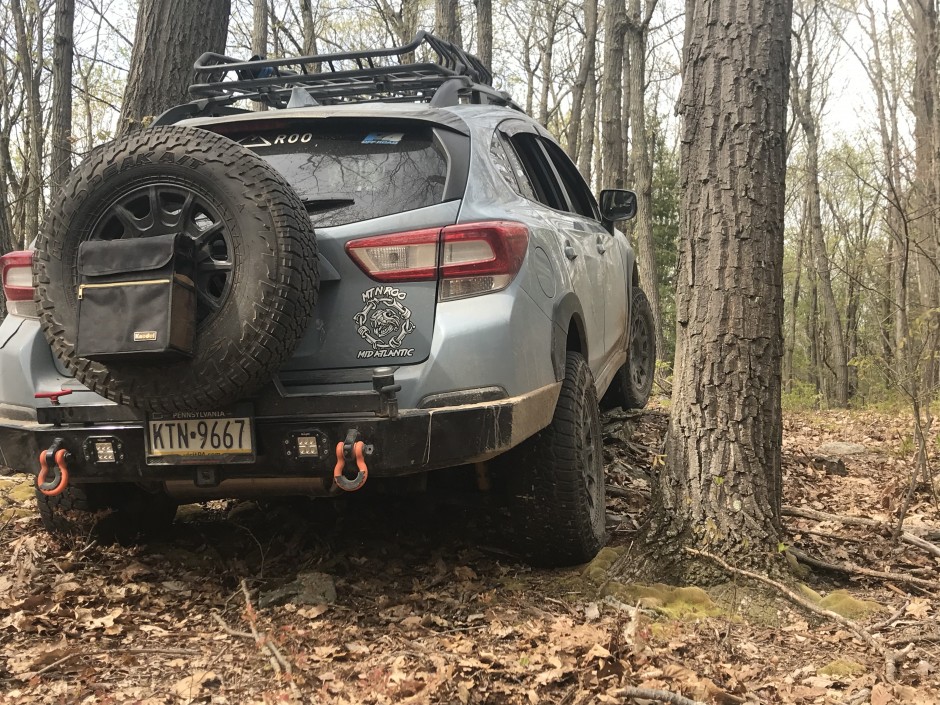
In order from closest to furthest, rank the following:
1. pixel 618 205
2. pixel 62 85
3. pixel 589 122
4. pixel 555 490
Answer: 1. pixel 555 490
2. pixel 618 205
3. pixel 62 85
4. pixel 589 122

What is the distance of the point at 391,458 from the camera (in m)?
2.77

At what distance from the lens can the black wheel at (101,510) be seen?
362 cm

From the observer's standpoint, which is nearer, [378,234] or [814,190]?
[378,234]

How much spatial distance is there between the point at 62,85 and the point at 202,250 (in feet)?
35.0

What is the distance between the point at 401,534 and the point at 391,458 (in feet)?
4.88

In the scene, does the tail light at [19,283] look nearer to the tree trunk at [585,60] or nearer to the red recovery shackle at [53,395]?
the red recovery shackle at [53,395]

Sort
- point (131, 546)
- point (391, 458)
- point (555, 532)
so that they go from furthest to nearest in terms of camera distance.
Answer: point (131, 546) → point (555, 532) → point (391, 458)

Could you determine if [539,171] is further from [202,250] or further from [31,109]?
[31,109]

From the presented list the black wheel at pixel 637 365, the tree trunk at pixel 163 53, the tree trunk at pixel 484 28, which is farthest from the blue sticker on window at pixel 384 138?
the tree trunk at pixel 484 28

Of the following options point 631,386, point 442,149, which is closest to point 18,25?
point 631,386

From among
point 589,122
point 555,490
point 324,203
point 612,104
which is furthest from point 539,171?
point 589,122

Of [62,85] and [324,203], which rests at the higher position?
[62,85]

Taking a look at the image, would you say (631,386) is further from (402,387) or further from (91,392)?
(91,392)

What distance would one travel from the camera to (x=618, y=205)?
5.66 metres
